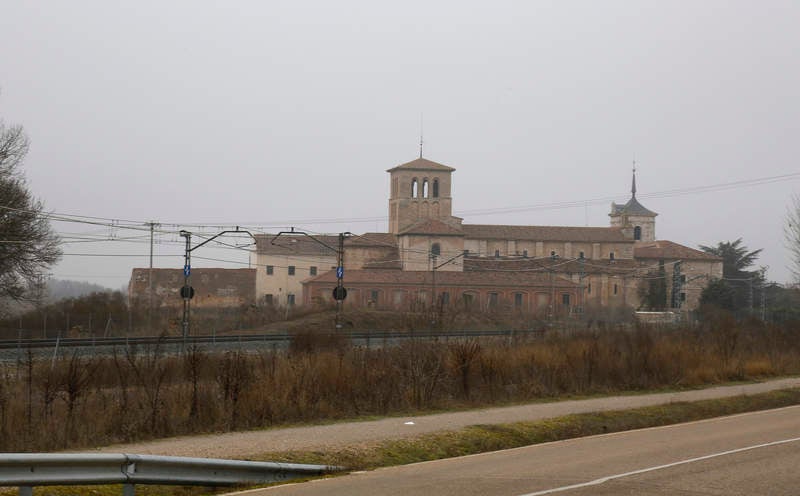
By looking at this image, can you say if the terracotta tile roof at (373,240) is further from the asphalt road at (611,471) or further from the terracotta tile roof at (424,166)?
the asphalt road at (611,471)

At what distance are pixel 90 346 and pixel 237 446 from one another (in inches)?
848

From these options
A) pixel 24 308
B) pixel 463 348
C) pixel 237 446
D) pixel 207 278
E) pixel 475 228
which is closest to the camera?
pixel 237 446

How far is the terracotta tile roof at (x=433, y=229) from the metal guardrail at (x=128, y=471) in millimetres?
86394

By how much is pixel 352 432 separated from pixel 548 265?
272 feet

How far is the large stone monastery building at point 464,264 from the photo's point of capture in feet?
277

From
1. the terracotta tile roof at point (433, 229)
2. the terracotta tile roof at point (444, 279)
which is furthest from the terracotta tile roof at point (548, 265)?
the terracotta tile roof at point (444, 279)

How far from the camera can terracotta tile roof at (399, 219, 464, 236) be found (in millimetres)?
98312

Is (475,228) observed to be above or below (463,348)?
above

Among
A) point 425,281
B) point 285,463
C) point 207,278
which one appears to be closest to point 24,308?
point 425,281

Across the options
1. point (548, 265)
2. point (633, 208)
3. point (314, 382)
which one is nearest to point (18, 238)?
point (314, 382)

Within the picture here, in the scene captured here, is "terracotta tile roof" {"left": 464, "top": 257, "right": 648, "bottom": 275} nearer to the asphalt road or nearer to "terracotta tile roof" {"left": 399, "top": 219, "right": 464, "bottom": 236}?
"terracotta tile roof" {"left": 399, "top": 219, "right": 464, "bottom": 236}

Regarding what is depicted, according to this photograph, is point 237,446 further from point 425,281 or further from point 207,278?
point 207,278

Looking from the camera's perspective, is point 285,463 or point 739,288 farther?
Answer: point 739,288

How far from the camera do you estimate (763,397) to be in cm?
2344
